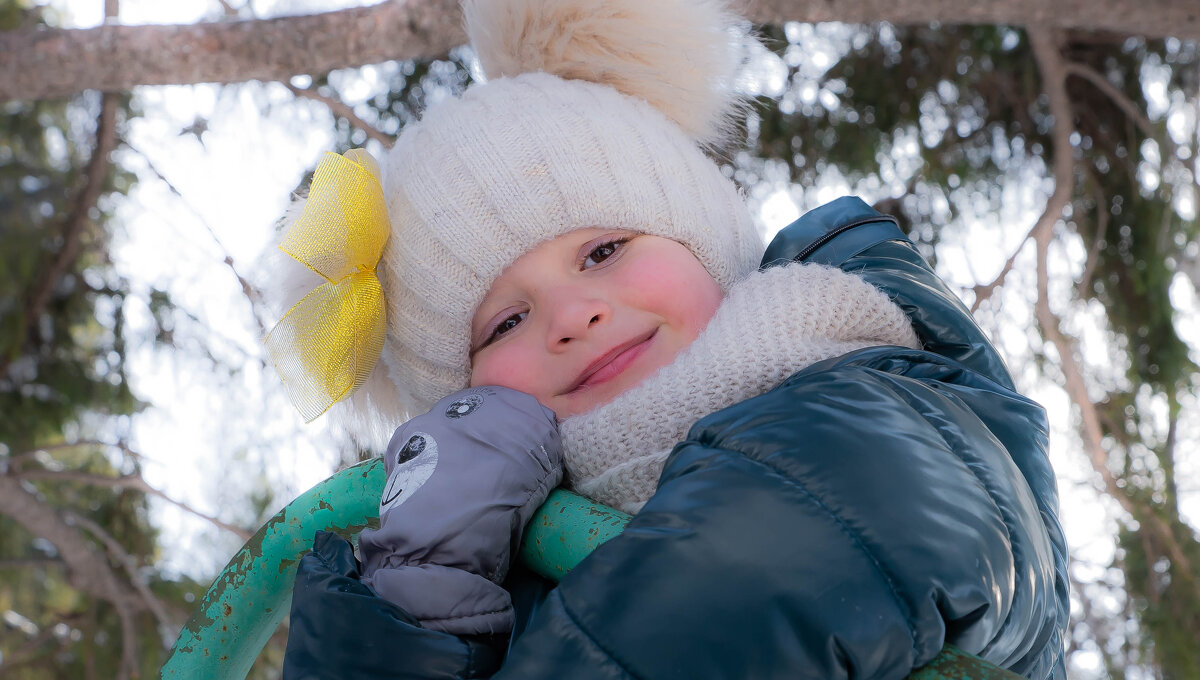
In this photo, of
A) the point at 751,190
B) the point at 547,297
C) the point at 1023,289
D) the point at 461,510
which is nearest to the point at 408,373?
the point at 547,297

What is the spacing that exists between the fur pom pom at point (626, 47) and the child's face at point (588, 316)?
320mm

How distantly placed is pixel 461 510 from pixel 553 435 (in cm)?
17

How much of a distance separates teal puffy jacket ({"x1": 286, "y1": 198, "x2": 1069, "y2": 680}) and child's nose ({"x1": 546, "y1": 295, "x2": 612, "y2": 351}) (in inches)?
14.4

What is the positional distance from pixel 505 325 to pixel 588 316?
180 mm

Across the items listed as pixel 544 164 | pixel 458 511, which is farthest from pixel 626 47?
pixel 458 511

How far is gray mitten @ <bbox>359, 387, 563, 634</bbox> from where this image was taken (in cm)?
95

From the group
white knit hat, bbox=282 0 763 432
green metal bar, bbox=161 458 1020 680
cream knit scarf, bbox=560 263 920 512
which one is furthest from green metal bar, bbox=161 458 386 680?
white knit hat, bbox=282 0 763 432

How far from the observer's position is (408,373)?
4.90 ft

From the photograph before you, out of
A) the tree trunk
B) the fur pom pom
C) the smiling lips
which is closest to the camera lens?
the smiling lips

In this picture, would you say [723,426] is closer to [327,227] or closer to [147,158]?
[327,227]

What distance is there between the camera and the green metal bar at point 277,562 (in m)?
0.96

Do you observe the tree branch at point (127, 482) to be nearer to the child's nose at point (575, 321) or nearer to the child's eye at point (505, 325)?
the child's eye at point (505, 325)

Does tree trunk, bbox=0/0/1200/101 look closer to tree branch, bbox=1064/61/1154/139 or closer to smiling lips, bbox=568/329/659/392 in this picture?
tree branch, bbox=1064/61/1154/139

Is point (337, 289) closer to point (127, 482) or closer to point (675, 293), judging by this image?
point (675, 293)
